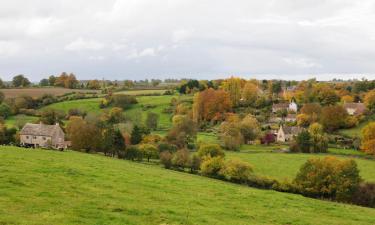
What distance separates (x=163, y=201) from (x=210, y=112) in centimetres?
9125

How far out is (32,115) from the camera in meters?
114

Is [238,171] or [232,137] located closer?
[238,171]

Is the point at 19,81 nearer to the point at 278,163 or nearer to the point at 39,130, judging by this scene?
the point at 39,130

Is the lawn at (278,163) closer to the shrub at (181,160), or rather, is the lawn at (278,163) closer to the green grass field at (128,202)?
the shrub at (181,160)

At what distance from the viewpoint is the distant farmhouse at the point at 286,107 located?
126438mm

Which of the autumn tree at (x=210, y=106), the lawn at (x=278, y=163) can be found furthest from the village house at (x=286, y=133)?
the autumn tree at (x=210, y=106)

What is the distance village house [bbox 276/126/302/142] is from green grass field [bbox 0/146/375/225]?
63.2 meters

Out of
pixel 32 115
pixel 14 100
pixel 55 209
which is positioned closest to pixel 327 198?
pixel 55 209

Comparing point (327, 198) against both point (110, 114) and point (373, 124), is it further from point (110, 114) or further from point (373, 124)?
point (110, 114)

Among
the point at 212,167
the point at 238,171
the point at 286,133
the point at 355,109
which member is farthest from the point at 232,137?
the point at 355,109

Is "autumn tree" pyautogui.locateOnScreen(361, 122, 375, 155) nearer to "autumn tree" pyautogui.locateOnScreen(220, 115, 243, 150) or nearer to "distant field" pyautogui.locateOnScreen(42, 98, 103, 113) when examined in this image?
"autumn tree" pyautogui.locateOnScreen(220, 115, 243, 150)

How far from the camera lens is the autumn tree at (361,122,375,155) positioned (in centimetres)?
7937

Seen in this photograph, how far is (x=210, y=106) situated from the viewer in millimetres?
117750

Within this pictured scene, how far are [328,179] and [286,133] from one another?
49136 millimetres
